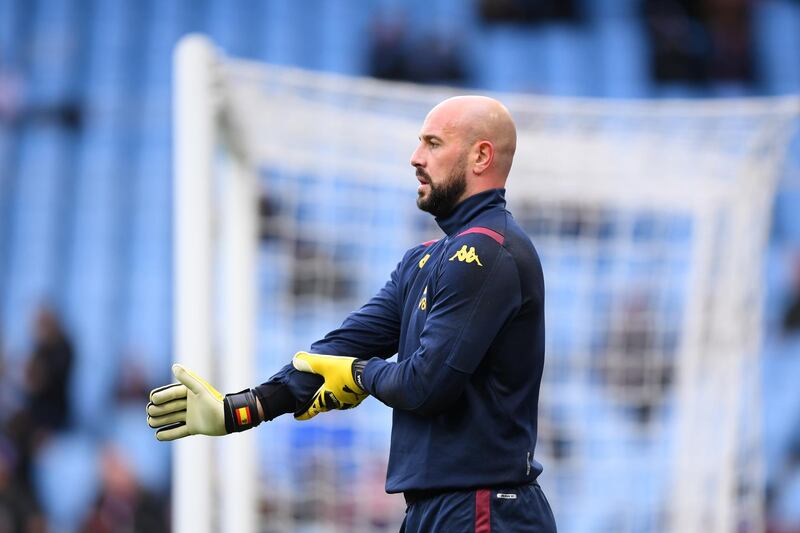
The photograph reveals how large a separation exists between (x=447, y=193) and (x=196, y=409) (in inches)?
33.5

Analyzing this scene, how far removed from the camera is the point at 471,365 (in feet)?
9.91

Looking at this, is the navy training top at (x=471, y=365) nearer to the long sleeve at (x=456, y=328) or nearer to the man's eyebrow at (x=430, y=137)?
the long sleeve at (x=456, y=328)

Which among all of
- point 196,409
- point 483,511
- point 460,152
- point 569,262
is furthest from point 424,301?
point 569,262

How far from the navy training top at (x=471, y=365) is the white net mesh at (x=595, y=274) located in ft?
8.75

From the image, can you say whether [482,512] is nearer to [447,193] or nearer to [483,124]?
[447,193]

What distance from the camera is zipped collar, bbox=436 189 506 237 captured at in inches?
128

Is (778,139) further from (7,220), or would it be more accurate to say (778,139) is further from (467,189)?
(7,220)

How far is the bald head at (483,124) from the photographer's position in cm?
324

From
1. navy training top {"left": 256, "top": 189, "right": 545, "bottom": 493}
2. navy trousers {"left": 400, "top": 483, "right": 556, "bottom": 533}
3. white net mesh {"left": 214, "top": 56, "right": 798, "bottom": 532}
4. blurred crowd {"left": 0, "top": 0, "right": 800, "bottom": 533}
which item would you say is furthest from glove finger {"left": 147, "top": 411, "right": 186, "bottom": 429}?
blurred crowd {"left": 0, "top": 0, "right": 800, "bottom": 533}

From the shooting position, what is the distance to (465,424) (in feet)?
10.2

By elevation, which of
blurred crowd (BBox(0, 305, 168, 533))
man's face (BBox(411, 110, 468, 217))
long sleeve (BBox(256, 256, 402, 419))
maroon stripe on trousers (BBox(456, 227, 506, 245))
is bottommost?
blurred crowd (BBox(0, 305, 168, 533))

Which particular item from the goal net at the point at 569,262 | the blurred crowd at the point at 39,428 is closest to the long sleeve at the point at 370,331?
the goal net at the point at 569,262

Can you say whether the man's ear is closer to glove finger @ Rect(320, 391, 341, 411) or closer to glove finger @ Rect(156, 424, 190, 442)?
glove finger @ Rect(320, 391, 341, 411)

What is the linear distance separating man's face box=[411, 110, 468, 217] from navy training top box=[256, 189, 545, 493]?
0.16 feet
